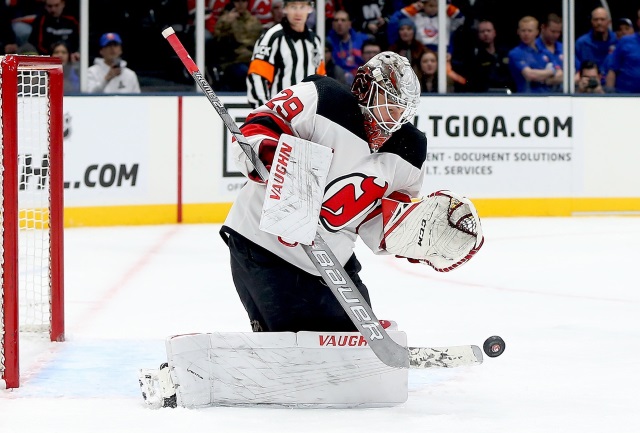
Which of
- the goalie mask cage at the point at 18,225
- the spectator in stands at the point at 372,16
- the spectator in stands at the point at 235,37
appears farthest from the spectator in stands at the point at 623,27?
the goalie mask cage at the point at 18,225

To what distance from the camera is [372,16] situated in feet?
23.1

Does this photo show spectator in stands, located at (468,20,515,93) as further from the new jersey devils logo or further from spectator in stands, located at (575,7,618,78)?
the new jersey devils logo

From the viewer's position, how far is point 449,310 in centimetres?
383

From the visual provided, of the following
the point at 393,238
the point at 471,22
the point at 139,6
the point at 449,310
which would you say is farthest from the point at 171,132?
the point at 393,238

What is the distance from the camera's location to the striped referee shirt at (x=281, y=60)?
552cm

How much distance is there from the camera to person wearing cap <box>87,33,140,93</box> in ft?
20.9

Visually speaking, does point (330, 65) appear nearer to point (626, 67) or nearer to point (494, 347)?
point (626, 67)

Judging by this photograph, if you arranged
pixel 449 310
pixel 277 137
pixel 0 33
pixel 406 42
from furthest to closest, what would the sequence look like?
pixel 406 42 → pixel 0 33 → pixel 449 310 → pixel 277 137

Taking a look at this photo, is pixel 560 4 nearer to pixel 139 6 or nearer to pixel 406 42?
pixel 406 42

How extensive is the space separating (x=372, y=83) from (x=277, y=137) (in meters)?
0.23

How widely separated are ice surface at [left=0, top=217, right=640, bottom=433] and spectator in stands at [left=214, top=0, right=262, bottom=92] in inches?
39.5

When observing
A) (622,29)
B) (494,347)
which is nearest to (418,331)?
(494,347)

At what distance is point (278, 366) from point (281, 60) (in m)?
3.34

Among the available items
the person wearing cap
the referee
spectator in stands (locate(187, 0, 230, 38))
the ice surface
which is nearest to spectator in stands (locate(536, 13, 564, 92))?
the ice surface
